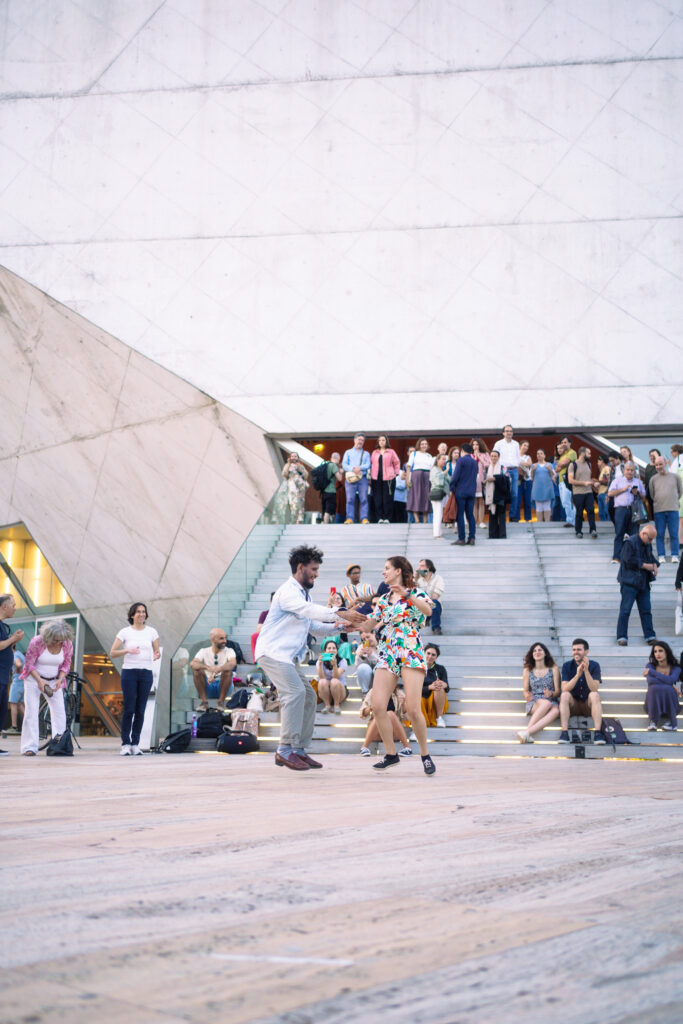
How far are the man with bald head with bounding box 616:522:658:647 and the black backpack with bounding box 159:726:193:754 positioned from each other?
542 cm

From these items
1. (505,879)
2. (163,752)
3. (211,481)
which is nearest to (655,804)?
(505,879)

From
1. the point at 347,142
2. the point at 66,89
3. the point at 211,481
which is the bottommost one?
the point at 211,481

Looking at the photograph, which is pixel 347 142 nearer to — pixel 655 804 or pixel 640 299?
pixel 640 299

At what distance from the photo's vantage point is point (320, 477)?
17859 millimetres

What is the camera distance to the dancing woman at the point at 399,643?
23.5 feet

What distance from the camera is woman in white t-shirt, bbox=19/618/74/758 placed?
956 centimetres

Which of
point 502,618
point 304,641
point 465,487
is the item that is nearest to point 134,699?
point 304,641

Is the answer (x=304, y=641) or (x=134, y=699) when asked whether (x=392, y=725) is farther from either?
(x=134, y=699)

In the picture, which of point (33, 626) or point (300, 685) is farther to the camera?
point (33, 626)

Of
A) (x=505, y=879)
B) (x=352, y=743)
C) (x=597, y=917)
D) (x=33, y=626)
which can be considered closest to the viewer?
(x=597, y=917)

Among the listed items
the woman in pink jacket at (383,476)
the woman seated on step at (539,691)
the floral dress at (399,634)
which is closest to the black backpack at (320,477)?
the woman in pink jacket at (383,476)

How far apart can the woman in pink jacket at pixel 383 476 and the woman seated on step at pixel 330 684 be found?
6.44 metres

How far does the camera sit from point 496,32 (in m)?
20.6

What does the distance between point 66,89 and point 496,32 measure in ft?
29.9
